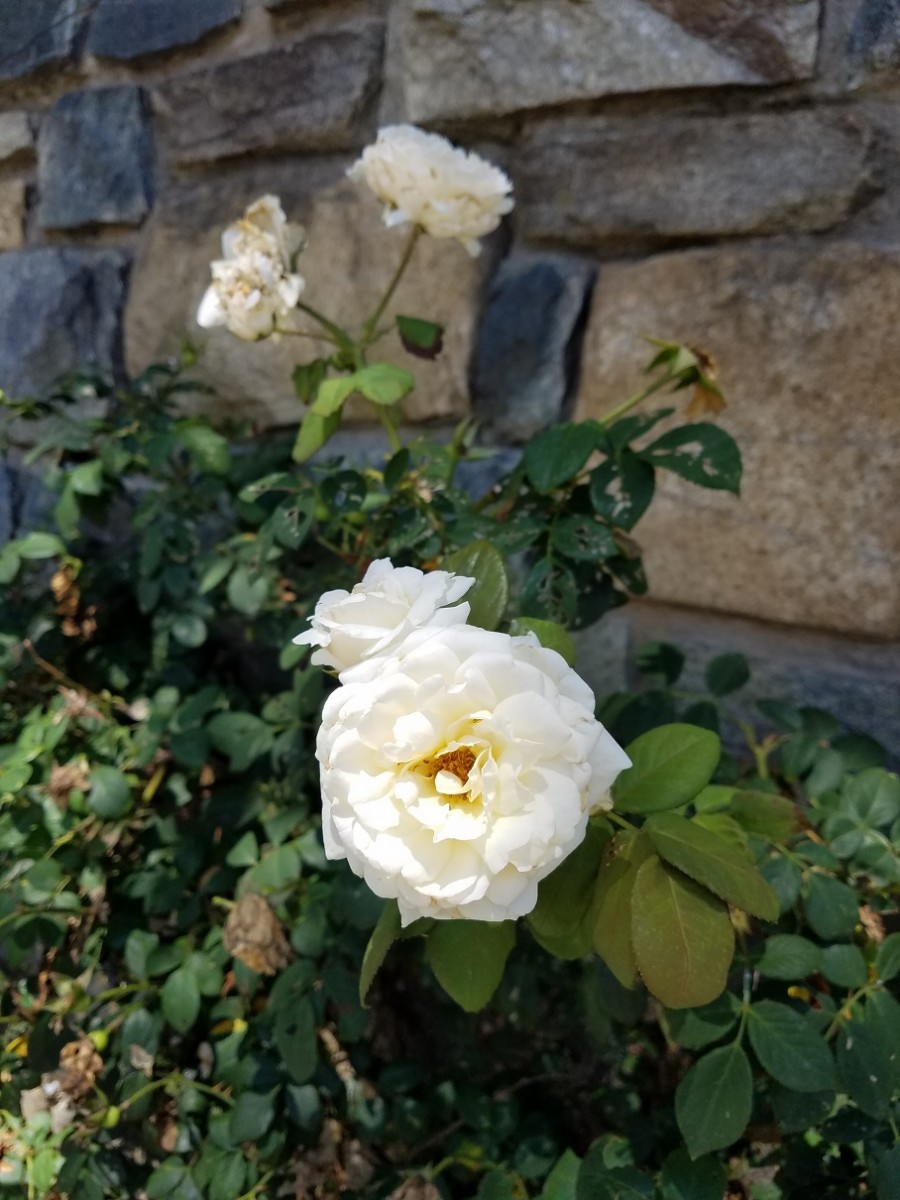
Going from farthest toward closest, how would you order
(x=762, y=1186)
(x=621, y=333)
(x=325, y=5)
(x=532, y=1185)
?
(x=325, y=5) → (x=621, y=333) → (x=532, y=1185) → (x=762, y=1186)

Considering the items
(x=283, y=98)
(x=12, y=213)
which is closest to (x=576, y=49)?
(x=283, y=98)

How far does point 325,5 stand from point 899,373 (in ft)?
2.82

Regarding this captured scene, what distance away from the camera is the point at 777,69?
35.0 inches

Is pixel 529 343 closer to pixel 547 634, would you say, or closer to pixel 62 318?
pixel 547 634

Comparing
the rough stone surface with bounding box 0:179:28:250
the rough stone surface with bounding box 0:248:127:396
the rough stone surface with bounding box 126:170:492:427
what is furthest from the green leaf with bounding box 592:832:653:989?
the rough stone surface with bounding box 0:179:28:250

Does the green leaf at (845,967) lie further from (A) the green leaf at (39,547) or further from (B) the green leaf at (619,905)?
(A) the green leaf at (39,547)

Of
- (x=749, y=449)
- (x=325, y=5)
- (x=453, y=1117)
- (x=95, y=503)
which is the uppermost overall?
(x=325, y=5)

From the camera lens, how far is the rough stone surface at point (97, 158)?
4.26ft

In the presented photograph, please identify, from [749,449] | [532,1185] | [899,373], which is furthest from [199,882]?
[899,373]

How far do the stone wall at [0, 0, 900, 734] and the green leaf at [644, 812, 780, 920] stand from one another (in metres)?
0.49

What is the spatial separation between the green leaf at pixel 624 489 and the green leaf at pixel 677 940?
359mm

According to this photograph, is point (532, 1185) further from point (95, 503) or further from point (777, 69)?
point (777, 69)

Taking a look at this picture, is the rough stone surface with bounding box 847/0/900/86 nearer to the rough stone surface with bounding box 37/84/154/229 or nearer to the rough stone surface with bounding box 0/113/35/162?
the rough stone surface with bounding box 37/84/154/229

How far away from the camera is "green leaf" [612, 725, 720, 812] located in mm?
589
